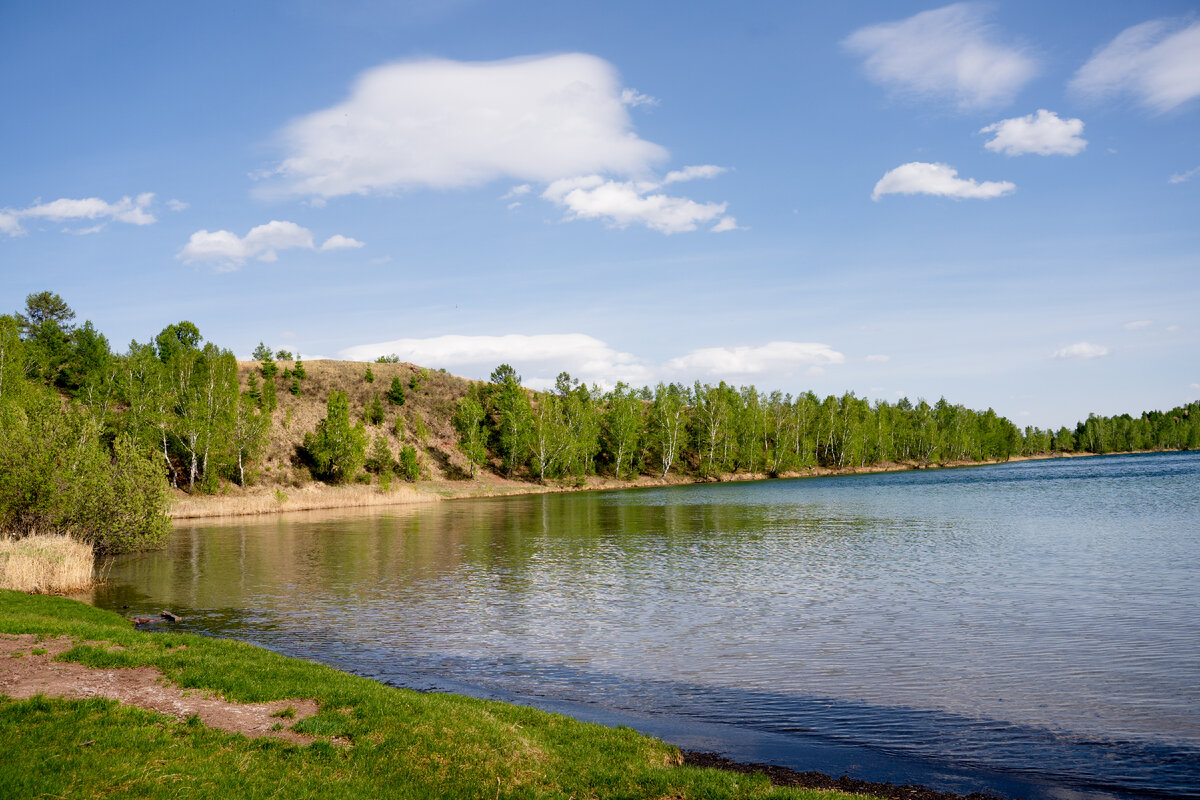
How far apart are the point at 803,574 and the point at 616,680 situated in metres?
17.9

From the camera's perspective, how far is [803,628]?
24.2 m

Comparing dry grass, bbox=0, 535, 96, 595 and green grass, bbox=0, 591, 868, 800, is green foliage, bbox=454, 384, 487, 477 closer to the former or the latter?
dry grass, bbox=0, 535, 96, 595

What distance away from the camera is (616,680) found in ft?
63.1

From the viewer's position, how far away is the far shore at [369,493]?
3027 inches

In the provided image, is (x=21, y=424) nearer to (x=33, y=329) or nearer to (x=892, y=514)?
(x=892, y=514)

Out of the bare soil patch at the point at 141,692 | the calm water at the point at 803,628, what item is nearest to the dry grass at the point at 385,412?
the calm water at the point at 803,628

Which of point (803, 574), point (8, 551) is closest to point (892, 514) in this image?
point (803, 574)

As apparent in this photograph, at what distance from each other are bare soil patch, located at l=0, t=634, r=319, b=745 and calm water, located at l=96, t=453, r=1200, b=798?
220 inches

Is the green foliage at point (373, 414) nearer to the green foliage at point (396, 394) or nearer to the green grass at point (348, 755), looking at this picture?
the green foliage at point (396, 394)

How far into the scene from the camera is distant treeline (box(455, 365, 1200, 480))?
126625mm

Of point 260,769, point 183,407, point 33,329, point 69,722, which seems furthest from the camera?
point 33,329

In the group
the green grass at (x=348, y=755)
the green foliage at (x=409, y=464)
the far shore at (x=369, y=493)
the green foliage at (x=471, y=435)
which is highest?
the green foliage at (x=471, y=435)

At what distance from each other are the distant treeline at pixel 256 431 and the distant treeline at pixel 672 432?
1.27 feet

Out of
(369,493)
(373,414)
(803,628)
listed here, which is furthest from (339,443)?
(803,628)
